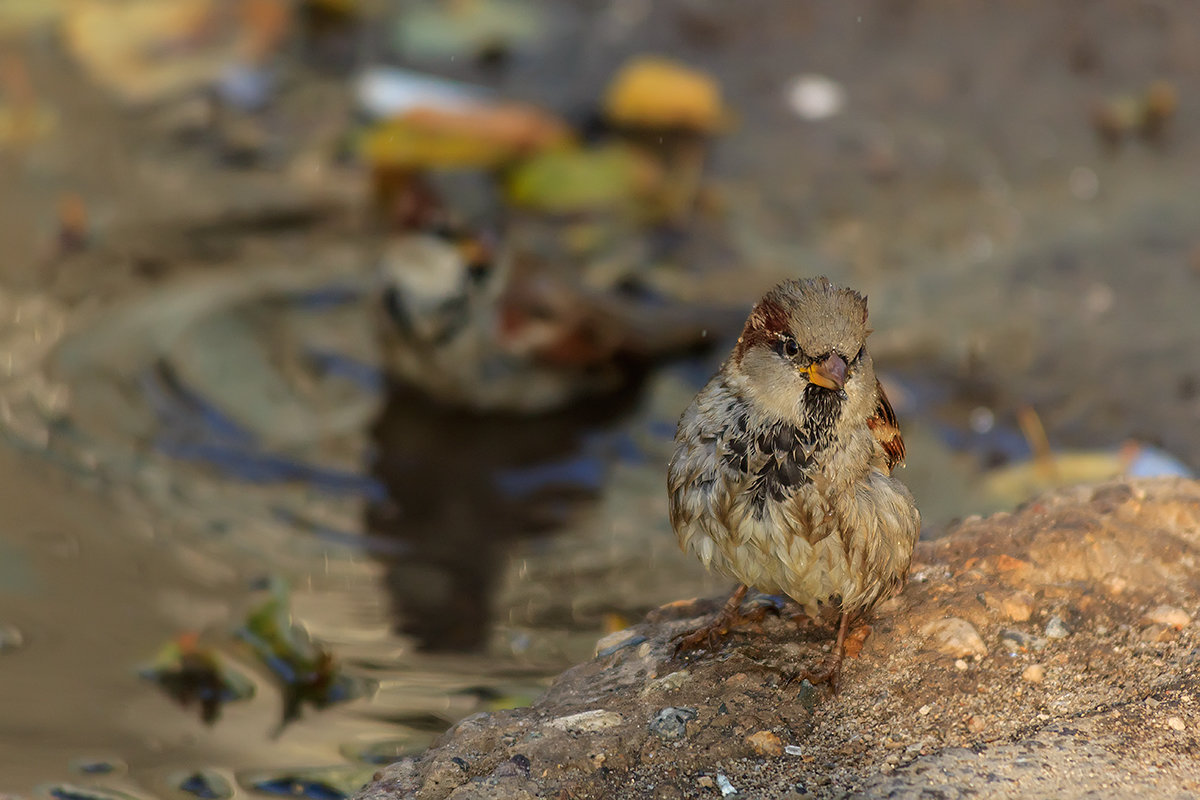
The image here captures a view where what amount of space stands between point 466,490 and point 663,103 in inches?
88.3

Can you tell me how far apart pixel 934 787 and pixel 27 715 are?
1975 millimetres

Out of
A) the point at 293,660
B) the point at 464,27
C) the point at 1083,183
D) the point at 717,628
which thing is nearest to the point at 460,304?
the point at 464,27

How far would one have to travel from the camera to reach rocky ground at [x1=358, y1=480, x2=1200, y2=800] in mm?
2260

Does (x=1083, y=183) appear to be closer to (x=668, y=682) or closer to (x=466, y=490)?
(x=466, y=490)

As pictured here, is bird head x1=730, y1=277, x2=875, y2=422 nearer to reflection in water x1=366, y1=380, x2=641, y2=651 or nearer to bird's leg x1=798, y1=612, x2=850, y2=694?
bird's leg x1=798, y1=612, x2=850, y2=694

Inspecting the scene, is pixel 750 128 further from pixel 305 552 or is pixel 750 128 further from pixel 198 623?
pixel 198 623

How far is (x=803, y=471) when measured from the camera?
240 centimetres

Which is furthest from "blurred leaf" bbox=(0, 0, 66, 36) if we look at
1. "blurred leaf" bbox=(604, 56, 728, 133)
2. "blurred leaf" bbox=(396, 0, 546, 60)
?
"blurred leaf" bbox=(604, 56, 728, 133)

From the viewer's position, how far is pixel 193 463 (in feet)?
14.7

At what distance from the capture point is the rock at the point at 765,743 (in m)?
2.35

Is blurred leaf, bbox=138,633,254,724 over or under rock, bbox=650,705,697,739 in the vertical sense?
over

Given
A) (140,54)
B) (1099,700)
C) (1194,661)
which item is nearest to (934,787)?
(1099,700)

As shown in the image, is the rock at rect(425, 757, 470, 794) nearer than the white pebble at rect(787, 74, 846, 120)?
Yes

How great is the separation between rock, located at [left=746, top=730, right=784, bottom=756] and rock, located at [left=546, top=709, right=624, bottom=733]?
0.22 m
